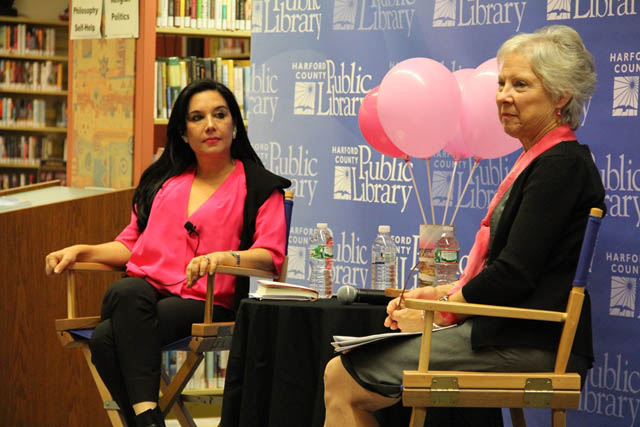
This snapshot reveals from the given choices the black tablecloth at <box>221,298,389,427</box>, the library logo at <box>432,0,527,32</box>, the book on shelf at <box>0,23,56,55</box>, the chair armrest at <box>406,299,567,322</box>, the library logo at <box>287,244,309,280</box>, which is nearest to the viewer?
the chair armrest at <box>406,299,567,322</box>

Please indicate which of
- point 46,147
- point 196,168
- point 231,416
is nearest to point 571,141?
point 231,416

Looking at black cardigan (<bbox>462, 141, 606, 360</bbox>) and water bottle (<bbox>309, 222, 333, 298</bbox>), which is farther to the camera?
water bottle (<bbox>309, 222, 333, 298</bbox>)

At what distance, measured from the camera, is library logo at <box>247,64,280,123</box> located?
4.29 m

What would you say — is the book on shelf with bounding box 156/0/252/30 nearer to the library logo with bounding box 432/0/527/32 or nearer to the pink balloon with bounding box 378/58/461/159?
the library logo with bounding box 432/0/527/32

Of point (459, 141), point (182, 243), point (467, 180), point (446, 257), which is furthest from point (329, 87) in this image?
point (446, 257)

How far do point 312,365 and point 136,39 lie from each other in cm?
262

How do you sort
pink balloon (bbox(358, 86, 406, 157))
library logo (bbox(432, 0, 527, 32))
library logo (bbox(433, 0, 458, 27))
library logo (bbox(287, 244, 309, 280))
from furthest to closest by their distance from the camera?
library logo (bbox(287, 244, 309, 280)), library logo (bbox(433, 0, 458, 27)), library logo (bbox(432, 0, 527, 32)), pink balloon (bbox(358, 86, 406, 157))

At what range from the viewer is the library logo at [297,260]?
4.20m

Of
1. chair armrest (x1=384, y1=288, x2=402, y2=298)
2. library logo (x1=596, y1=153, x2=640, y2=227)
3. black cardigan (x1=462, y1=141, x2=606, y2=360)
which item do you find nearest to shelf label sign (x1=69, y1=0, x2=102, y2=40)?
chair armrest (x1=384, y1=288, x2=402, y2=298)

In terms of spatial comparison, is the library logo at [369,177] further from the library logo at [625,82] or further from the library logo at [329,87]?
the library logo at [625,82]

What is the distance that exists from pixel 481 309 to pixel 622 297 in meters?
1.20

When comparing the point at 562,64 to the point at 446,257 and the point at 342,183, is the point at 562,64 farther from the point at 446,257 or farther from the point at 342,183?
the point at 342,183

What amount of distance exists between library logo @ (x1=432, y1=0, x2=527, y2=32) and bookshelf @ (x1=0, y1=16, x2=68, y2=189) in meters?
6.32

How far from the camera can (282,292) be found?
287cm
